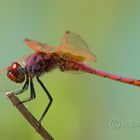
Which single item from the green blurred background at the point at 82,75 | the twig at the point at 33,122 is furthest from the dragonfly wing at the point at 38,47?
the twig at the point at 33,122

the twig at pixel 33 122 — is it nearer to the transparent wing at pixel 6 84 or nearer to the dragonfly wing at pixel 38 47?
the transparent wing at pixel 6 84

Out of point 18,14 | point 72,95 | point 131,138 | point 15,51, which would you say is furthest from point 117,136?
A: point 18,14

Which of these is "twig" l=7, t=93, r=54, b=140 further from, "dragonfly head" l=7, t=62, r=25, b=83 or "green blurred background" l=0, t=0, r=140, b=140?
"green blurred background" l=0, t=0, r=140, b=140

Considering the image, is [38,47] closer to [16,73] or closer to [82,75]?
[16,73]

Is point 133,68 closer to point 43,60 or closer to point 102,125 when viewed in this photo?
point 102,125

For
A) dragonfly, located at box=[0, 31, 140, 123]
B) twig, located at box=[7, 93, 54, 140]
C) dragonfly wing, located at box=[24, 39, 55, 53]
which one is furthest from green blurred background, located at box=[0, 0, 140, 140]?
twig, located at box=[7, 93, 54, 140]

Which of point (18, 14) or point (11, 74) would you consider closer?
point (11, 74)

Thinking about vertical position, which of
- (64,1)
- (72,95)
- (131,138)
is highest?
(64,1)
